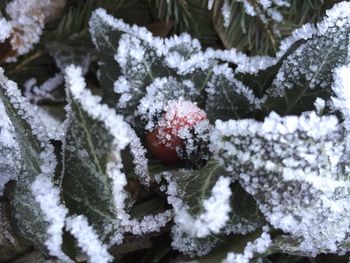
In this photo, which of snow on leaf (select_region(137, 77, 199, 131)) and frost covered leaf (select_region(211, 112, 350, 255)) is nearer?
frost covered leaf (select_region(211, 112, 350, 255))

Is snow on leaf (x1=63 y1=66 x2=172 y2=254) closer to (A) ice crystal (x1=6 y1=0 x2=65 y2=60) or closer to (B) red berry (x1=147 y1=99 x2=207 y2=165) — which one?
(B) red berry (x1=147 y1=99 x2=207 y2=165)

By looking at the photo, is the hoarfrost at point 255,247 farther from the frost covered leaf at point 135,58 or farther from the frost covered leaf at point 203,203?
the frost covered leaf at point 135,58

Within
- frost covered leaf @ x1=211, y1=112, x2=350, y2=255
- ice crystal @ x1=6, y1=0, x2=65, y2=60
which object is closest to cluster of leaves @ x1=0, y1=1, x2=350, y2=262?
frost covered leaf @ x1=211, y1=112, x2=350, y2=255

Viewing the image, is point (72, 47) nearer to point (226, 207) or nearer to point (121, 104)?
point (121, 104)

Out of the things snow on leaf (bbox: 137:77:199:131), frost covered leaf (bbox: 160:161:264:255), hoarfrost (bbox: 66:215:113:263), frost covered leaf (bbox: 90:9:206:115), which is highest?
frost covered leaf (bbox: 90:9:206:115)

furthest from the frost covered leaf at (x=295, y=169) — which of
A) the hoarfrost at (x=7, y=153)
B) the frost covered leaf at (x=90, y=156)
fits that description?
the hoarfrost at (x=7, y=153)

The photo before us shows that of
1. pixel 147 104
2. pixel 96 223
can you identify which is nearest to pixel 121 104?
pixel 147 104
